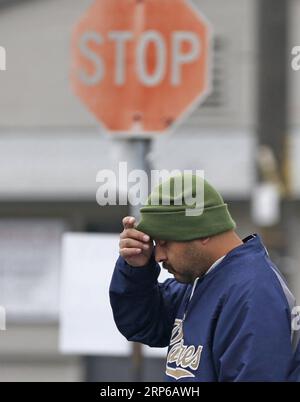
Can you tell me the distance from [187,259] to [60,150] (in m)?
8.13

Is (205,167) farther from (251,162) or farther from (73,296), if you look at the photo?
(73,296)

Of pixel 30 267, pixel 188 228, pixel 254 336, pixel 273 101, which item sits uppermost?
pixel 273 101

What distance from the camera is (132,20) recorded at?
4273 millimetres

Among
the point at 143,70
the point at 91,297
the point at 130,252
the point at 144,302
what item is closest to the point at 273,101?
the point at 91,297

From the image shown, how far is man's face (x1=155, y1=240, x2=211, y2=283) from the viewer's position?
8.22ft

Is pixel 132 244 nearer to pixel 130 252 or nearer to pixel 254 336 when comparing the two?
pixel 130 252

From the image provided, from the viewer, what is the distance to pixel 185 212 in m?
2.50

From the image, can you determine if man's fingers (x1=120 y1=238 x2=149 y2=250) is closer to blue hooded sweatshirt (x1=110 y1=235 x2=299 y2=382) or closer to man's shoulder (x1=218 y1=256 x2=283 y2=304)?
blue hooded sweatshirt (x1=110 y1=235 x2=299 y2=382)

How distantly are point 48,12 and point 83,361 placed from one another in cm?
351

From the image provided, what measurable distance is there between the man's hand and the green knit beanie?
0.02 meters

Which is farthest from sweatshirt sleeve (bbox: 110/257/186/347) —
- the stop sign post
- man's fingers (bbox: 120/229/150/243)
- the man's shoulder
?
the stop sign post

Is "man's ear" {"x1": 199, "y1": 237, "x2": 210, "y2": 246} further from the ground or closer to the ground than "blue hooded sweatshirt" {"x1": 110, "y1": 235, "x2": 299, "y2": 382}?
further from the ground

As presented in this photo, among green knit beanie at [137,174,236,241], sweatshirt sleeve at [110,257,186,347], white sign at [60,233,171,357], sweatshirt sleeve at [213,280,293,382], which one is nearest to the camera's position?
sweatshirt sleeve at [213,280,293,382]

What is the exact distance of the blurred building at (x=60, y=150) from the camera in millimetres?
10266
